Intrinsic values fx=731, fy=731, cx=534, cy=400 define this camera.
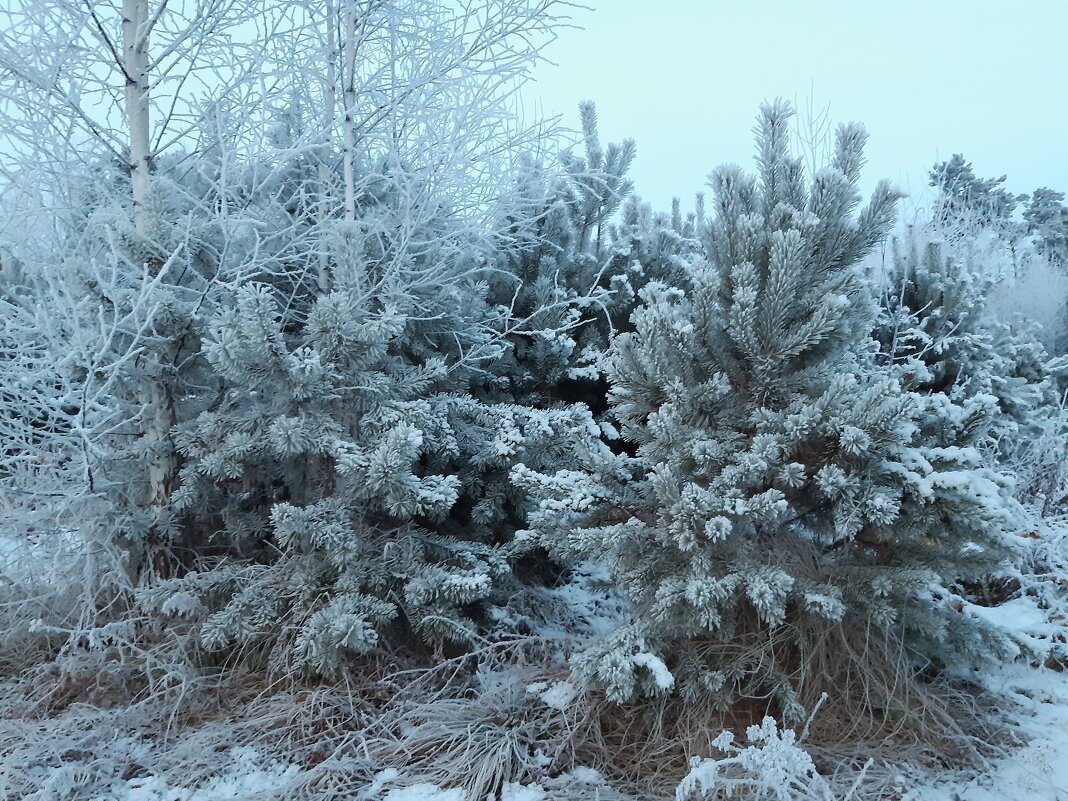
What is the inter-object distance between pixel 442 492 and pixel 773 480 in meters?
1.36

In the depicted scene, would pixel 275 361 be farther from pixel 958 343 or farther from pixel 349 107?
pixel 958 343

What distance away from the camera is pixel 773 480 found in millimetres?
2646

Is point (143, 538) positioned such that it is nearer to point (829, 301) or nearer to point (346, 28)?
point (346, 28)

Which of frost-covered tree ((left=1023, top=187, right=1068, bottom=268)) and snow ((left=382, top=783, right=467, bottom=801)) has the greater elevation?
frost-covered tree ((left=1023, top=187, right=1068, bottom=268))

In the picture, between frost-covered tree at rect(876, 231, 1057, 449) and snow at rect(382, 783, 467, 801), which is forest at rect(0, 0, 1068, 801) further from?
frost-covered tree at rect(876, 231, 1057, 449)

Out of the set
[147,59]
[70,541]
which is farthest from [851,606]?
[147,59]

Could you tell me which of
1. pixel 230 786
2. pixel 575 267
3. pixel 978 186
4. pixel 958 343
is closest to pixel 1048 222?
pixel 978 186

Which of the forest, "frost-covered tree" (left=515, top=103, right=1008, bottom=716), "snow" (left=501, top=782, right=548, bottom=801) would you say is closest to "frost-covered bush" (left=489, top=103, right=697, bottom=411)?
the forest

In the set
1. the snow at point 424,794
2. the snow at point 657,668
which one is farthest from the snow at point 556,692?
the snow at point 424,794

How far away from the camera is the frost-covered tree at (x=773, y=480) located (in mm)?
2436

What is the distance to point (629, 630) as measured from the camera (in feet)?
8.47

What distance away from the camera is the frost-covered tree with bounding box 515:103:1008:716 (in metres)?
2.44

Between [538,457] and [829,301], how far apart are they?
1614mm

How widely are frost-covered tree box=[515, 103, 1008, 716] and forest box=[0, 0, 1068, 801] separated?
0.02m
